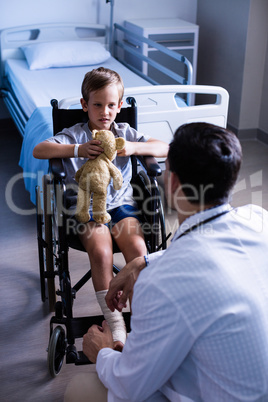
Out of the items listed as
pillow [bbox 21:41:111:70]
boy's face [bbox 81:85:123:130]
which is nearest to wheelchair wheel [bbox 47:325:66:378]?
boy's face [bbox 81:85:123:130]

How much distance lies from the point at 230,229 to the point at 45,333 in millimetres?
1224

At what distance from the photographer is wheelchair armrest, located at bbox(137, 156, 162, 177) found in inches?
71.1

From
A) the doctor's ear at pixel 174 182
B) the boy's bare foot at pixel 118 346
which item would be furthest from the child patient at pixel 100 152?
the doctor's ear at pixel 174 182

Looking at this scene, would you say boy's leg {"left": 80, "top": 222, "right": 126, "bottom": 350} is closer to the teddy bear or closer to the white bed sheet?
the teddy bear

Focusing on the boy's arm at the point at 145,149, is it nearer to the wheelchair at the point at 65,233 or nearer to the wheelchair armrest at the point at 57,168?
the wheelchair at the point at 65,233

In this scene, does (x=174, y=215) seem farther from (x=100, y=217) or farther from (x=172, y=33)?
(x=172, y=33)

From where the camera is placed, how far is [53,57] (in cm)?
373

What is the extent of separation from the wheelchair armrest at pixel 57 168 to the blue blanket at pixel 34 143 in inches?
27.0

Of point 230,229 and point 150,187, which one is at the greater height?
point 230,229

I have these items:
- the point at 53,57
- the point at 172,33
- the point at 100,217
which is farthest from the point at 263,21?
the point at 100,217

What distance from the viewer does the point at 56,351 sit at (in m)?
1.75

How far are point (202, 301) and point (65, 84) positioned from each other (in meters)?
2.77

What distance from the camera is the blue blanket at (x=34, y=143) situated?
256 centimetres

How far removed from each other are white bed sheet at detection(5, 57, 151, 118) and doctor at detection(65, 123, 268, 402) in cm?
220
